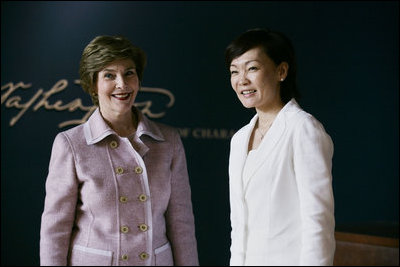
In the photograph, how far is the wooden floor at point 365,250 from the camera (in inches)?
135

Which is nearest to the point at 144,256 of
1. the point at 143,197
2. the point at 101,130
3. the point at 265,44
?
the point at 143,197

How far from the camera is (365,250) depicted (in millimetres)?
3537

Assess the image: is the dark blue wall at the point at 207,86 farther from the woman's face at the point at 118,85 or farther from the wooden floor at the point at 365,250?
the woman's face at the point at 118,85

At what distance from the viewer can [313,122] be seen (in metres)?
1.79

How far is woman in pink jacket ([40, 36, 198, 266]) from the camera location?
192 centimetres

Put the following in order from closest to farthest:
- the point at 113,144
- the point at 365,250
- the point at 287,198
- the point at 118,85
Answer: the point at 287,198, the point at 118,85, the point at 113,144, the point at 365,250

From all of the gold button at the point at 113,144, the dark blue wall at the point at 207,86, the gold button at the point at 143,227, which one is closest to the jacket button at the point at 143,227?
the gold button at the point at 143,227

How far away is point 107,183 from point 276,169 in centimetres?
56

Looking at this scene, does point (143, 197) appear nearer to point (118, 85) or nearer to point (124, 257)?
point (124, 257)

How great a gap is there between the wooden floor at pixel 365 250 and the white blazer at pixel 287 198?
1.85 m

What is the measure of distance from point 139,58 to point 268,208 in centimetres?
67

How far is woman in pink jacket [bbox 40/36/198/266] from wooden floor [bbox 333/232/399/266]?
1.88 meters

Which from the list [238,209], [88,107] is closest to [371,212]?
[88,107]

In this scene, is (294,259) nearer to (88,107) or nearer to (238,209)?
(238,209)
